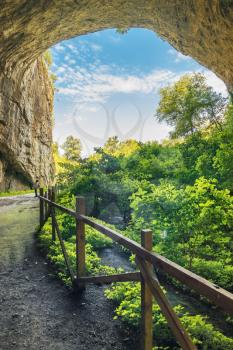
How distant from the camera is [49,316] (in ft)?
16.4

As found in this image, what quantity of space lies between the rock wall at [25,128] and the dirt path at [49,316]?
569 inches

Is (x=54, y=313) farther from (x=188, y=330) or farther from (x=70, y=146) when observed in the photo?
(x=70, y=146)

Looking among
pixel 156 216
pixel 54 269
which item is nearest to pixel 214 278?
pixel 156 216

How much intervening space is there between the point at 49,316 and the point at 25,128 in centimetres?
2308

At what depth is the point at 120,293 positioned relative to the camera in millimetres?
5535

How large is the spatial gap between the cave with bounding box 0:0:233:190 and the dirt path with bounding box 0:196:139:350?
397 inches

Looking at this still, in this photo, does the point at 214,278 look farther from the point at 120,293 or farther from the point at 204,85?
the point at 204,85

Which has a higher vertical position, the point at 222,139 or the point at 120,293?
the point at 222,139

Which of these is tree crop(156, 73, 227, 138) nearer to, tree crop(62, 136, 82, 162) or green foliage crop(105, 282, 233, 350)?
green foliage crop(105, 282, 233, 350)

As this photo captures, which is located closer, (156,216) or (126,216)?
(156,216)

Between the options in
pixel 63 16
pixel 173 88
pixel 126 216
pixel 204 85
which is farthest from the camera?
pixel 173 88

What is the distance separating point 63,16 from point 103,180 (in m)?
8.32

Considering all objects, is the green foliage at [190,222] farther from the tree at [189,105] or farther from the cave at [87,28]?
the tree at [189,105]

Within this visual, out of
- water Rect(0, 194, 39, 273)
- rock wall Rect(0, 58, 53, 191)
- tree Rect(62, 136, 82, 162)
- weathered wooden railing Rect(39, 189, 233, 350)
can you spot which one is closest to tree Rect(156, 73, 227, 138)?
rock wall Rect(0, 58, 53, 191)
